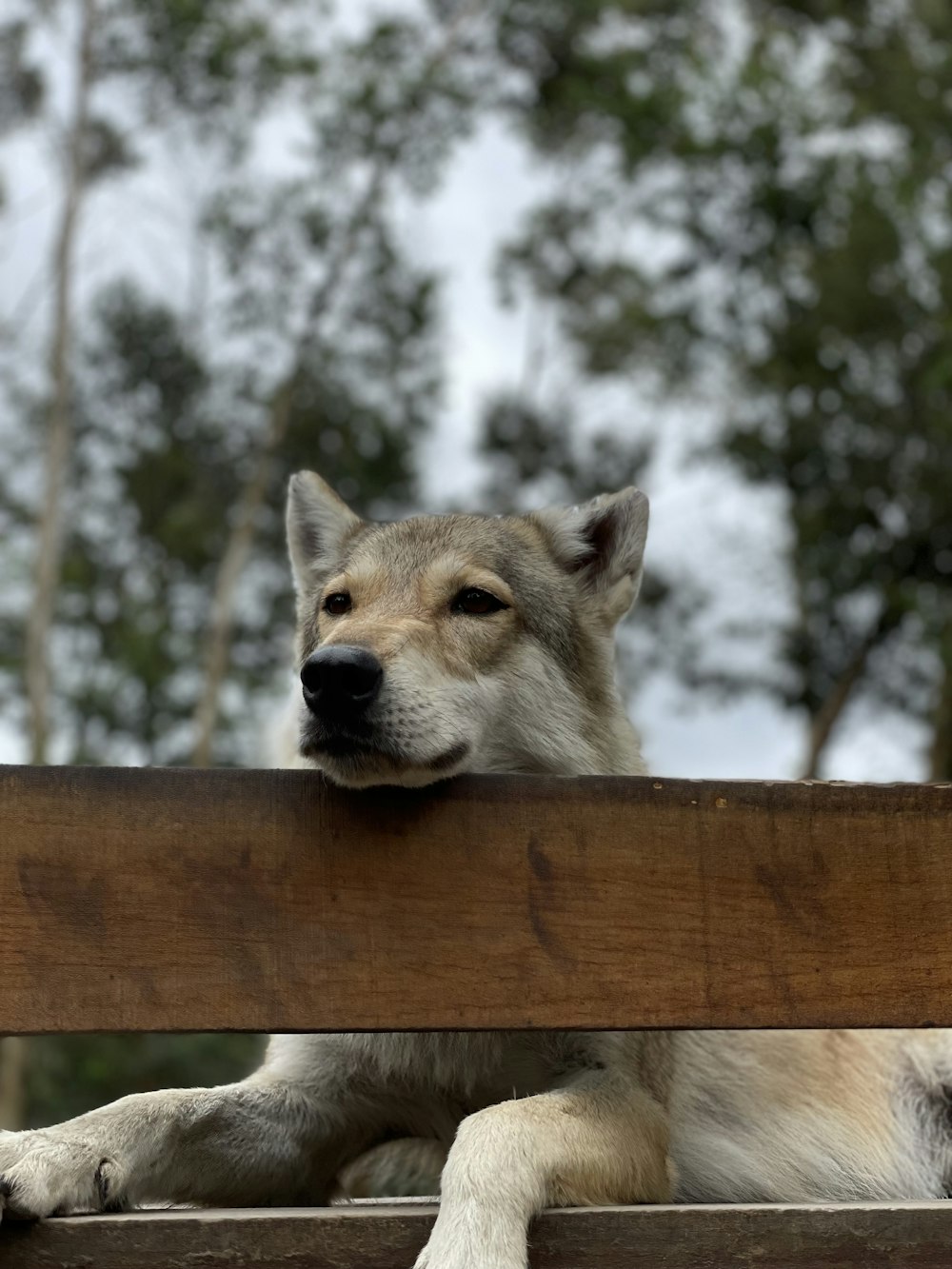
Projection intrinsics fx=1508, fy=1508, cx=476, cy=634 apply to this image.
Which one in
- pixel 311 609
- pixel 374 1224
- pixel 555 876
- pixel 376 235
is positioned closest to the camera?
pixel 374 1224

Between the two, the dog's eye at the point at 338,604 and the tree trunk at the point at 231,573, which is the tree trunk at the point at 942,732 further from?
the dog's eye at the point at 338,604

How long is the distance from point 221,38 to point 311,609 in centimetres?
2366

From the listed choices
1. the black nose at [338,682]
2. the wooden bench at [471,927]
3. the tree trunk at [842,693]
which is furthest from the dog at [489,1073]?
the tree trunk at [842,693]

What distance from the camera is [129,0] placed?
26.2 meters

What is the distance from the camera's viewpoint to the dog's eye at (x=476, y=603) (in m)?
4.33

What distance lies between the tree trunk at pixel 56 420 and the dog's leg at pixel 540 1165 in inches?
851

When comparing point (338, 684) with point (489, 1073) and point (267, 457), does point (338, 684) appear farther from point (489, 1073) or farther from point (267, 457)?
point (267, 457)

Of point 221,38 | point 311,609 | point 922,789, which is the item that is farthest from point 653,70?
point 922,789

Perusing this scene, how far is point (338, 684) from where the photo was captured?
138 inches

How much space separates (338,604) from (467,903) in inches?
75.6

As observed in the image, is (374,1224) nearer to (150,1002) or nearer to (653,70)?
(150,1002)

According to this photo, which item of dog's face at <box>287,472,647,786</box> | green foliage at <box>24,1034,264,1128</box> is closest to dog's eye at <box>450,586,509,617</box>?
dog's face at <box>287,472,647,786</box>

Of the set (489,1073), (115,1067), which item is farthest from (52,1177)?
(115,1067)

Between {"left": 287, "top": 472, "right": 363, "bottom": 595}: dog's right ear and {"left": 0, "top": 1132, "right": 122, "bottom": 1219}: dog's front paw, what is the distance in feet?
7.76
